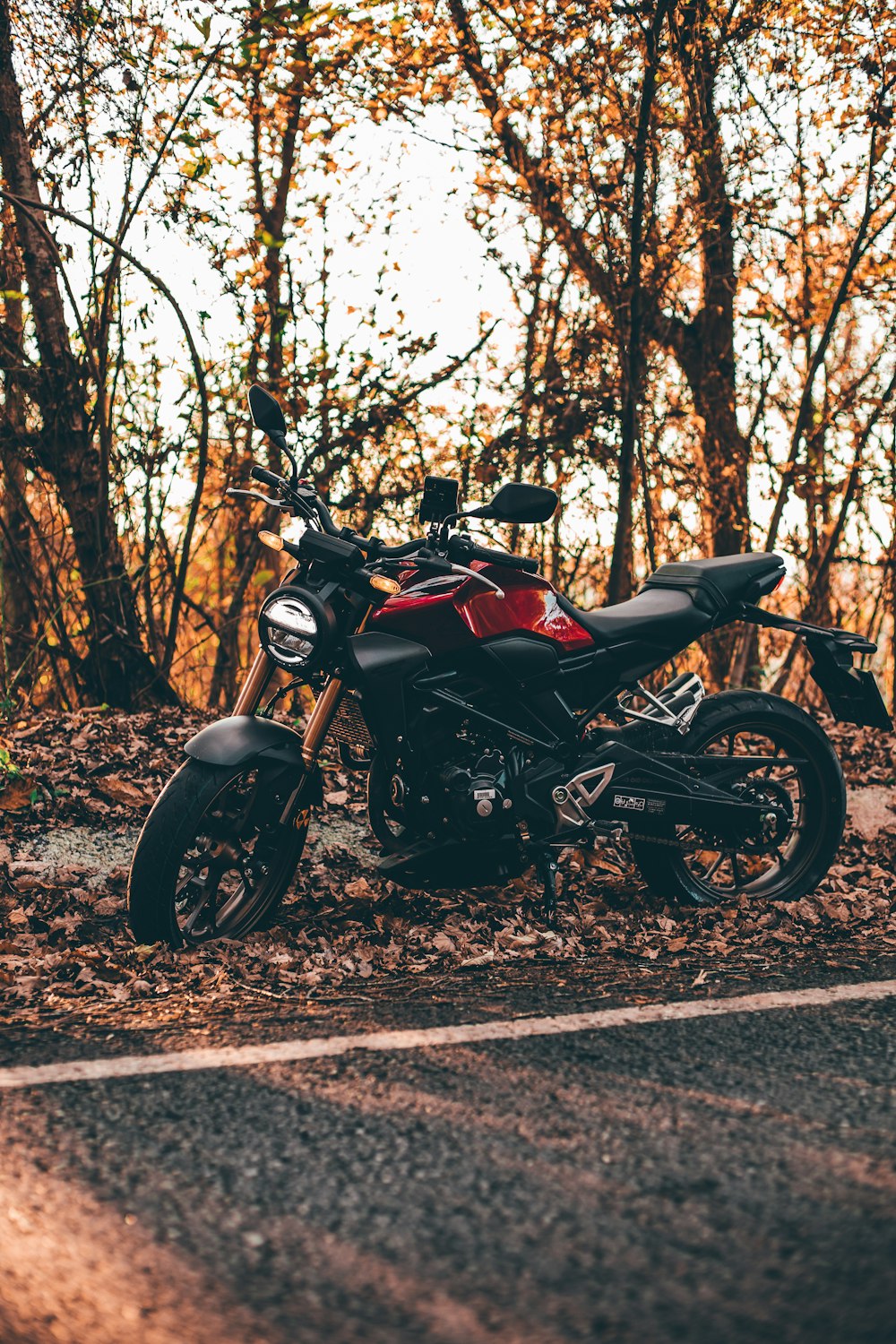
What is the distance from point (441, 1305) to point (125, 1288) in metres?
0.52

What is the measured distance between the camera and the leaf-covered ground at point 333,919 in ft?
12.4

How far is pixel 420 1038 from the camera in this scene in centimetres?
322

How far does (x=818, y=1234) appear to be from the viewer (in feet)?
7.14

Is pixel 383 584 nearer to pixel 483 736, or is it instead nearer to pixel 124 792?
pixel 483 736

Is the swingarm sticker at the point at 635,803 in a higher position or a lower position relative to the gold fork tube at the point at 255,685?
lower

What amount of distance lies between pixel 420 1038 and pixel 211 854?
108cm

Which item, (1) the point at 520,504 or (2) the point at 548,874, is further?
(2) the point at 548,874

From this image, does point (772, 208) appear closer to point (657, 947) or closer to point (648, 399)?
Result: point (648, 399)

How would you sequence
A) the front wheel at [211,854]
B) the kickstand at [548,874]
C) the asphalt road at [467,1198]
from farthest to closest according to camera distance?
1. the kickstand at [548,874]
2. the front wheel at [211,854]
3. the asphalt road at [467,1198]

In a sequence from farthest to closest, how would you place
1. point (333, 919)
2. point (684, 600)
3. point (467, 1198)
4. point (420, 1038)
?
point (684, 600)
point (333, 919)
point (420, 1038)
point (467, 1198)

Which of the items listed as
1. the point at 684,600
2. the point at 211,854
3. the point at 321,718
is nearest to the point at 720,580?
the point at 684,600

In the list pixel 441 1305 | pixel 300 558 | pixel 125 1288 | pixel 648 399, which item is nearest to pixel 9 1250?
pixel 125 1288

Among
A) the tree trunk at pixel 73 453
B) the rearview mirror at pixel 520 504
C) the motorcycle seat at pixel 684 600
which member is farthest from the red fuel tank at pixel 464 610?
the tree trunk at pixel 73 453

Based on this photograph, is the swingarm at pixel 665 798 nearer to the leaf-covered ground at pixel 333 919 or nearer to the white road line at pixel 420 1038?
the leaf-covered ground at pixel 333 919
